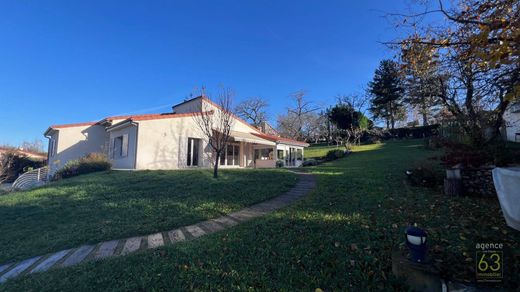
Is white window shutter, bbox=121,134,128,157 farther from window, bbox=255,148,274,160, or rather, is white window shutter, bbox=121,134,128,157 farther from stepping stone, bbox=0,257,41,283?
stepping stone, bbox=0,257,41,283

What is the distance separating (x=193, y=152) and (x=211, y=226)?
1379cm

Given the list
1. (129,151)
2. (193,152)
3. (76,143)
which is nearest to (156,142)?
(129,151)

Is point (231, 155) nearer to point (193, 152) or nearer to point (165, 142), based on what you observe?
point (193, 152)

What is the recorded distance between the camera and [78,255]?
491 centimetres

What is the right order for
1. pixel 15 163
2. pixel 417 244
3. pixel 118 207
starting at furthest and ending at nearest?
pixel 15 163
pixel 118 207
pixel 417 244

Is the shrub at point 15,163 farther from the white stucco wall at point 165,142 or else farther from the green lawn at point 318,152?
the green lawn at point 318,152

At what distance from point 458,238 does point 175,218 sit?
22.7 ft

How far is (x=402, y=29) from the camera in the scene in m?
5.78

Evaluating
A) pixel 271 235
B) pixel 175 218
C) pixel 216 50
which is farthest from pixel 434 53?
pixel 216 50

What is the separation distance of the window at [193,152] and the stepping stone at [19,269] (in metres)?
13.8

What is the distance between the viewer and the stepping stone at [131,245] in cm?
490

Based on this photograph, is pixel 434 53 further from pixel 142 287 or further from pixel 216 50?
pixel 216 50

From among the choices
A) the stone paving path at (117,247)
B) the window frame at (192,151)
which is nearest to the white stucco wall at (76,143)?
the window frame at (192,151)

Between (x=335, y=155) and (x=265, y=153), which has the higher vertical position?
(x=265, y=153)
